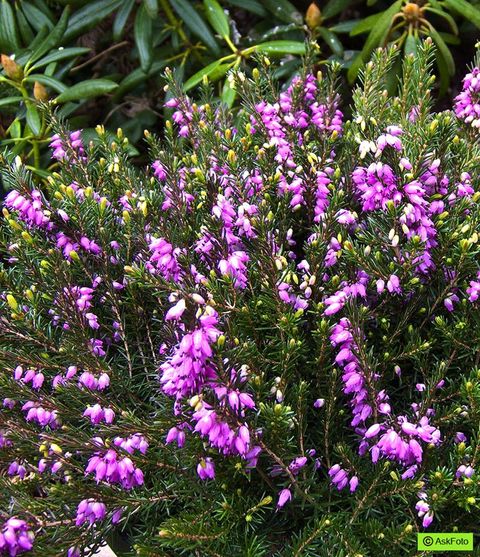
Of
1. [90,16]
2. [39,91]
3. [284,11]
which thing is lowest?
[284,11]

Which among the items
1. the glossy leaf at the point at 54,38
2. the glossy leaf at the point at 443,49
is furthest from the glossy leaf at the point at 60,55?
the glossy leaf at the point at 443,49

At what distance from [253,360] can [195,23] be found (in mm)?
1972

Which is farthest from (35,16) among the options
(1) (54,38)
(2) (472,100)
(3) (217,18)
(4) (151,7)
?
(2) (472,100)

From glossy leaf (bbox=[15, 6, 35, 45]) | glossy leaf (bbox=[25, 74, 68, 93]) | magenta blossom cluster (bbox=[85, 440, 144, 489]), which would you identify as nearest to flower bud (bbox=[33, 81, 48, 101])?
glossy leaf (bbox=[25, 74, 68, 93])

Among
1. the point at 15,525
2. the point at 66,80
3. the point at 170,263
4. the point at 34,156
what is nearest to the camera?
the point at 15,525

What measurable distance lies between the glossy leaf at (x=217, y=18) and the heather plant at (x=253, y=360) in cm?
133

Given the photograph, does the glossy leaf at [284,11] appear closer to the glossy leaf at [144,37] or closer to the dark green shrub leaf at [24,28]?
the glossy leaf at [144,37]

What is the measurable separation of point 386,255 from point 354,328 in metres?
0.24

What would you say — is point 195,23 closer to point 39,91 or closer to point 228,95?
point 228,95

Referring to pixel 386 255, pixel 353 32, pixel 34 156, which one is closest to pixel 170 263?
pixel 386 255

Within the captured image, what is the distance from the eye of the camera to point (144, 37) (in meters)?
2.66

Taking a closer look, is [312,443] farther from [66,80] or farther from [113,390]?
[66,80]

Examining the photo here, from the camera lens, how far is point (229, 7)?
10.3 feet

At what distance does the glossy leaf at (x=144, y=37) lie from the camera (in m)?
2.63
